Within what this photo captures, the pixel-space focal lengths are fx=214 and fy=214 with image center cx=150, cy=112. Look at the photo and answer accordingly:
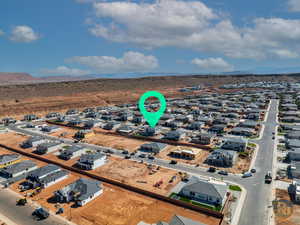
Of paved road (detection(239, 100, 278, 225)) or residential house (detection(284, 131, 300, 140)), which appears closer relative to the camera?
paved road (detection(239, 100, 278, 225))

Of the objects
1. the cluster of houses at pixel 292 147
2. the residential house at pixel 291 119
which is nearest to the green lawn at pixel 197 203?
the cluster of houses at pixel 292 147

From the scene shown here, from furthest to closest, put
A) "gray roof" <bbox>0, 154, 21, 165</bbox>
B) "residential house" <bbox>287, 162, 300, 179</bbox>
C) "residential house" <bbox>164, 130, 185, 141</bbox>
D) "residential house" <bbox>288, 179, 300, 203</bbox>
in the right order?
1. "residential house" <bbox>164, 130, 185, 141</bbox>
2. "gray roof" <bbox>0, 154, 21, 165</bbox>
3. "residential house" <bbox>287, 162, 300, 179</bbox>
4. "residential house" <bbox>288, 179, 300, 203</bbox>

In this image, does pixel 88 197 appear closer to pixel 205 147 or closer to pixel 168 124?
pixel 205 147

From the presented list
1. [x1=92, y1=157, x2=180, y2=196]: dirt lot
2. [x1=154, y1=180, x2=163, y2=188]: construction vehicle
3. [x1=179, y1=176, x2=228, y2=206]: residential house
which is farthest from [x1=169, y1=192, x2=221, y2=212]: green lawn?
[x1=154, y1=180, x2=163, y2=188]: construction vehicle

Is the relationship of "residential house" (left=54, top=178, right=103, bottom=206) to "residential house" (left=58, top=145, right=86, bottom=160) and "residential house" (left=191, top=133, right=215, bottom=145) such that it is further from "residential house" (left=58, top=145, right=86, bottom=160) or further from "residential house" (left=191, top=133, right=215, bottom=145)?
"residential house" (left=191, top=133, right=215, bottom=145)

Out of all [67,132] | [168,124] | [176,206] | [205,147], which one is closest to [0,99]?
[67,132]

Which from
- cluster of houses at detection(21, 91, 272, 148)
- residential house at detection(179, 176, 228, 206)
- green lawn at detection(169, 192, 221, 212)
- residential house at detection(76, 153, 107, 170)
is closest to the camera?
green lawn at detection(169, 192, 221, 212)

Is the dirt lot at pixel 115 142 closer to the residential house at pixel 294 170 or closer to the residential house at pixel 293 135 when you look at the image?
the residential house at pixel 294 170

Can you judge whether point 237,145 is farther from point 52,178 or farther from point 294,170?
point 52,178
